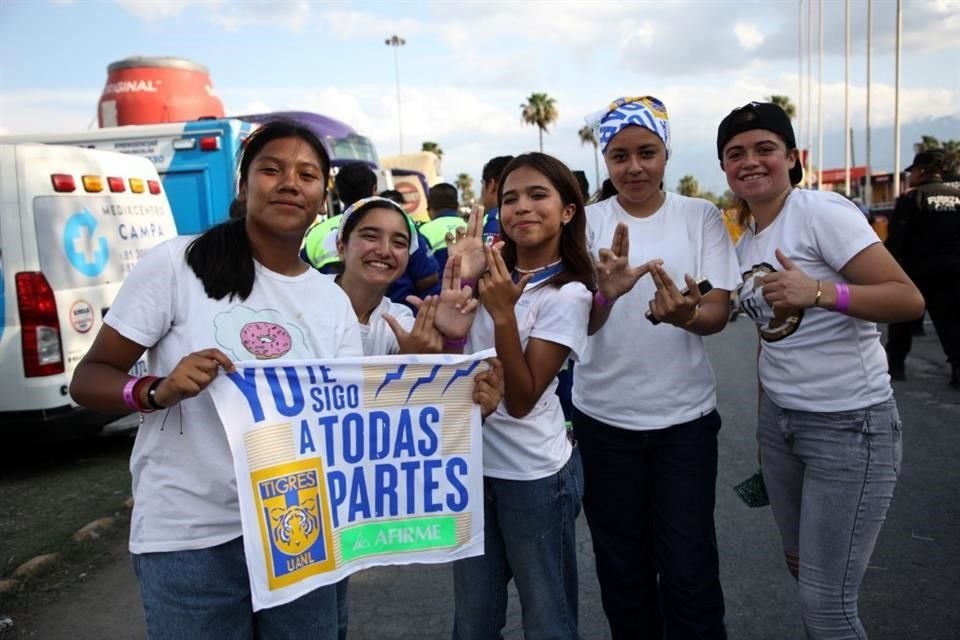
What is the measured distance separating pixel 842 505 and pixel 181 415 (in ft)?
6.60

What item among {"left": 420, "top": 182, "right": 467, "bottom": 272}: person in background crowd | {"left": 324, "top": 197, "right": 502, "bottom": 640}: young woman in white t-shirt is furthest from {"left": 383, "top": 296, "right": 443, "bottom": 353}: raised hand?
{"left": 420, "top": 182, "right": 467, "bottom": 272}: person in background crowd

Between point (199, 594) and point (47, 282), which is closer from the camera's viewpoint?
point (199, 594)

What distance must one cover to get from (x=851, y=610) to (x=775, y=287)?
106cm

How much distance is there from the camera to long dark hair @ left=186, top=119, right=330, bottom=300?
203cm

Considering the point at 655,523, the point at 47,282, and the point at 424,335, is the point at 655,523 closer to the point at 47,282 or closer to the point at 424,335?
the point at 424,335

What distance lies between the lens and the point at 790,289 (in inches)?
93.8

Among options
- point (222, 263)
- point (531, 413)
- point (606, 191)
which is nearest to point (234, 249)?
point (222, 263)

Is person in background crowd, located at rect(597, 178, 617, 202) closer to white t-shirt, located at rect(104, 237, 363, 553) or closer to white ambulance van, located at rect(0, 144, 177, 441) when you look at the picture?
white t-shirt, located at rect(104, 237, 363, 553)

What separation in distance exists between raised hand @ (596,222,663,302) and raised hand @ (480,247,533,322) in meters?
0.35

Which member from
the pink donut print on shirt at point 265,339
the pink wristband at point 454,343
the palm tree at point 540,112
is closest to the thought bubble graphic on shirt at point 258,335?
the pink donut print on shirt at point 265,339

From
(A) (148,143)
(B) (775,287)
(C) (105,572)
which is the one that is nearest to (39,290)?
(C) (105,572)

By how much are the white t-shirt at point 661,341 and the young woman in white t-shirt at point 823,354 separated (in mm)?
158

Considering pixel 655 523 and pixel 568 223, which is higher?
pixel 568 223

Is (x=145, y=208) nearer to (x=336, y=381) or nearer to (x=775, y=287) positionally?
(x=336, y=381)
